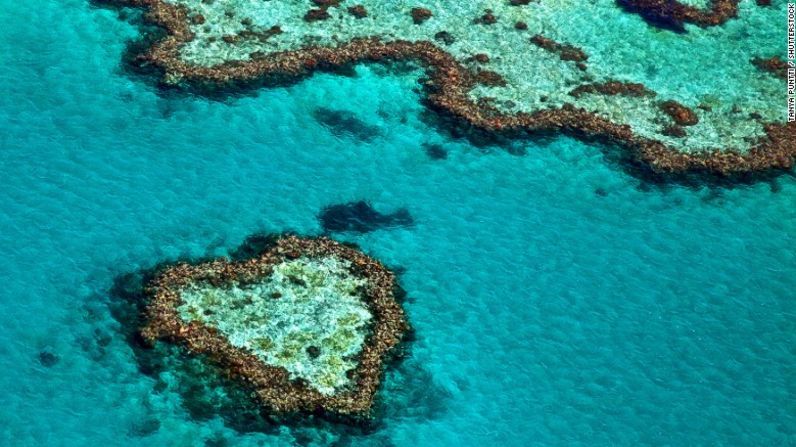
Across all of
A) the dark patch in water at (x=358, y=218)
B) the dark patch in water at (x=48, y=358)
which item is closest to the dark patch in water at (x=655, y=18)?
the dark patch in water at (x=358, y=218)

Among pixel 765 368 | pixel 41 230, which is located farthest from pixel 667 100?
pixel 41 230

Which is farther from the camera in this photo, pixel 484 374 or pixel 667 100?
pixel 667 100

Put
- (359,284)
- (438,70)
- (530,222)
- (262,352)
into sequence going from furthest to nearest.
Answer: (438,70)
(530,222)
(359,284)
(262,352)

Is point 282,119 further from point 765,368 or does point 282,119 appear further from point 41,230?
point 765,368

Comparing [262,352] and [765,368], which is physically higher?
[765,368]

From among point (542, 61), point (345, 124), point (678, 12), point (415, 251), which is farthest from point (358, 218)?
point (678, 12)

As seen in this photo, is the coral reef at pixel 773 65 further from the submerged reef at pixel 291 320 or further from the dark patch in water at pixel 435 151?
Answer: the submerged reef at pixel 291 320

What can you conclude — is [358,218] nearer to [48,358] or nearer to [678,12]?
[48,358]
